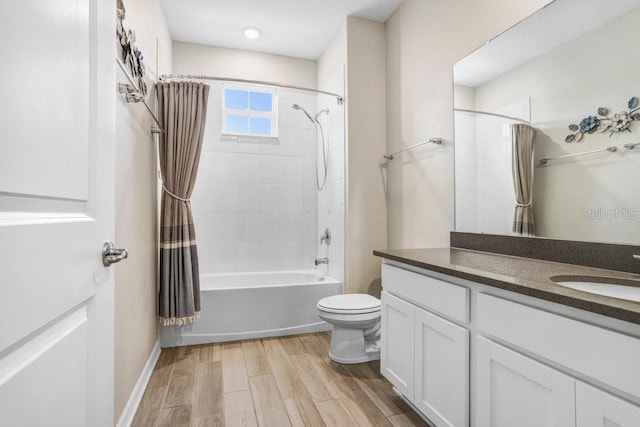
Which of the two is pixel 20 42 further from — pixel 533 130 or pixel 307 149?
pixel 307 149

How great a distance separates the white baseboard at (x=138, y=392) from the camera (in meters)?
1.53

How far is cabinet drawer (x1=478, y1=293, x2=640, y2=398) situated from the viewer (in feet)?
2.44

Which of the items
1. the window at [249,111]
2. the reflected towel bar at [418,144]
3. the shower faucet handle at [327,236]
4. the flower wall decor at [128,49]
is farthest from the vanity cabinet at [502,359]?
the window at [249,111]

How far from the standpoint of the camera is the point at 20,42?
535 millimetres

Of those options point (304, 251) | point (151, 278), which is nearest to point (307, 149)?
point (304, 251)

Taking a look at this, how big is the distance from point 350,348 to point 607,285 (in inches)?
60.0

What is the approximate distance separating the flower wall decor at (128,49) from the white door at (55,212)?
2.11 feet

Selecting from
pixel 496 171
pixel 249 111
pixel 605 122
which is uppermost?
pixel 249 111

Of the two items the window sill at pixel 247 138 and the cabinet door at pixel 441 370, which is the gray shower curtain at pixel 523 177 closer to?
the cabinet door at pixel 441 370

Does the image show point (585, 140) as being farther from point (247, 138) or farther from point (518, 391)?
point (247, 138)

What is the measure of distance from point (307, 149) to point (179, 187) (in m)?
1.55

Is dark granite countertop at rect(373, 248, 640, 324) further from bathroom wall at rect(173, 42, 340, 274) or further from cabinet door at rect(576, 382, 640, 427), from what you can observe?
bathroom wall at rect(173, 42, 340, 274)

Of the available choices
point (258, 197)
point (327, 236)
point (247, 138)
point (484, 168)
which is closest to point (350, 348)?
point (327, 236)

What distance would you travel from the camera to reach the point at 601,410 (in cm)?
79
